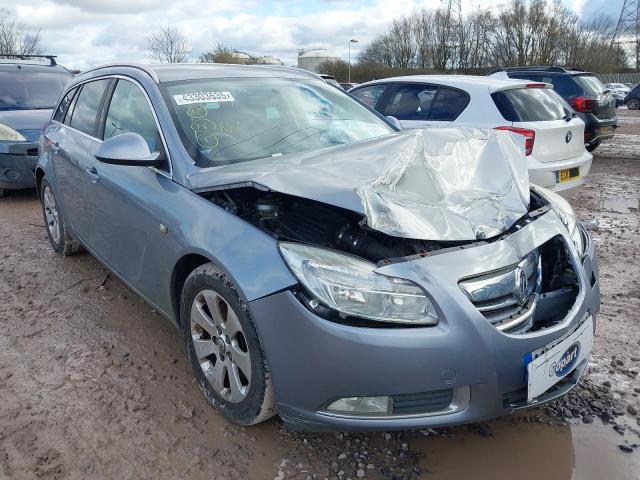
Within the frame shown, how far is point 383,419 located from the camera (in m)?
2.03

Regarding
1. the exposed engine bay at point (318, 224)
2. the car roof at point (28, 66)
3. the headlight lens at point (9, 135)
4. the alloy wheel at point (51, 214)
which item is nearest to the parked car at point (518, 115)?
the exposed engine bay at point (318, 224)

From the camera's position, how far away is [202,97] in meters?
3.12

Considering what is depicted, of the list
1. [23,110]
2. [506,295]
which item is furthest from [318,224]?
[23,110]

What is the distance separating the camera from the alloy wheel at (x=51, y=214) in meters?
4.71

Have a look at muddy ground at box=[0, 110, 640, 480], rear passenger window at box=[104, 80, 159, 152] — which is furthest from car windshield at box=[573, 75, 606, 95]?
rear passenger window at box=[104, 80, 159, 152]

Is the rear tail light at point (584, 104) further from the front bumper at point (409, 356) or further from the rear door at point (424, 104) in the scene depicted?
the front bumper at point (409, 356)

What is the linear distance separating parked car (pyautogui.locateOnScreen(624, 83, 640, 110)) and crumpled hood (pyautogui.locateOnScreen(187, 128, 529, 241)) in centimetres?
2976

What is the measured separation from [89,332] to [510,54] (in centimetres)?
6287

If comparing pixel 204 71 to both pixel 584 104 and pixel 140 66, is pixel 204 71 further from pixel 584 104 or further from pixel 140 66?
pixel 584 104

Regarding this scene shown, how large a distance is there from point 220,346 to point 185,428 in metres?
0.42

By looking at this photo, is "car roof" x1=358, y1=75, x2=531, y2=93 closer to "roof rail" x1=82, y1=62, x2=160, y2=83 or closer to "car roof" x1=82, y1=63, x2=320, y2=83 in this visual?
"car roof" x1=82, y1=63, x2=320, y2=83

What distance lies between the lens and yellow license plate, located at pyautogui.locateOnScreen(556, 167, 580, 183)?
5.45m

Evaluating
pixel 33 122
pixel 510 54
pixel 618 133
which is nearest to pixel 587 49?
pixel 510 54

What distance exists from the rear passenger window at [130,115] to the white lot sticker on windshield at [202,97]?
185mm
